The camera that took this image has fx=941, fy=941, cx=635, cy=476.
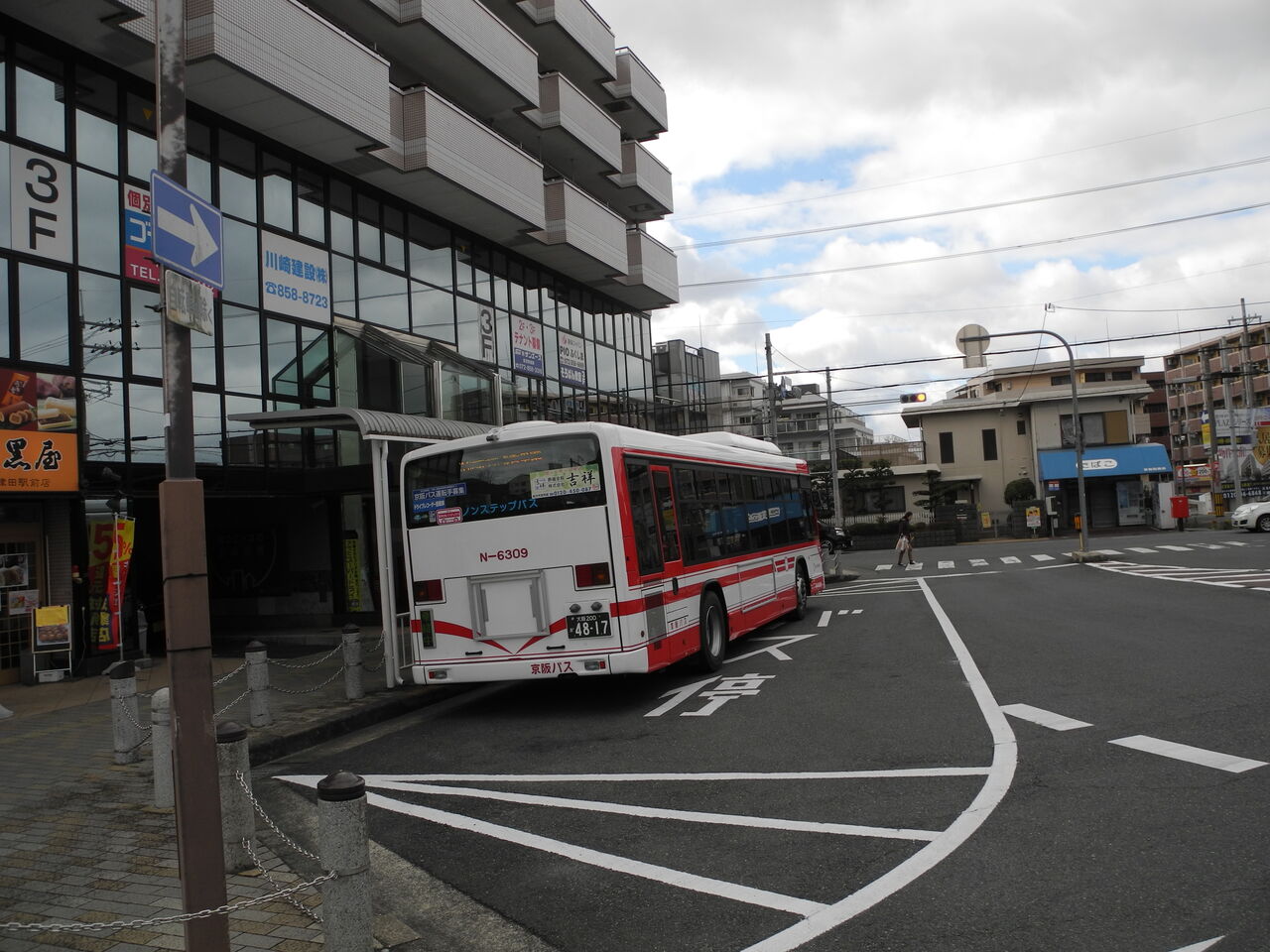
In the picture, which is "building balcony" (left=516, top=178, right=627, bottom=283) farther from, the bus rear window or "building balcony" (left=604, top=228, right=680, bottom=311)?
the bus rear window

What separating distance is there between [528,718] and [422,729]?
3.68 ft

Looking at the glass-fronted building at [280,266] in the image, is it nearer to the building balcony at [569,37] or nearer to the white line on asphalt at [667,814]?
the building balcony at [569,37]

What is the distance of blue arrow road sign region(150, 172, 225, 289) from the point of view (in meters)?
4.22

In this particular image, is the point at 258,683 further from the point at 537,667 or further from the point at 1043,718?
the point at 1043,718

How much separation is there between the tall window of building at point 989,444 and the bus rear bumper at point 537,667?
50.3 m

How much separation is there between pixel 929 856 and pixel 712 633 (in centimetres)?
727

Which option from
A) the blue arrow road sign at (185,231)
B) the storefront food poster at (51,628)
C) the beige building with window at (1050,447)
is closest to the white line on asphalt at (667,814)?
the blue arrow road sign at (185,231)

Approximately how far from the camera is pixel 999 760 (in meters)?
6.87

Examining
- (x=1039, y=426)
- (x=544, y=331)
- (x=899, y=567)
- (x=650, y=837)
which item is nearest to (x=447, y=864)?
(x=650, y=837)

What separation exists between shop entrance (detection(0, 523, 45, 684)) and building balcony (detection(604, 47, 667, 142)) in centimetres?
2112

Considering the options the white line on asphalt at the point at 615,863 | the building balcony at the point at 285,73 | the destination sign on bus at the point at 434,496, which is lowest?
the white line on asphalt at the point at 615,863

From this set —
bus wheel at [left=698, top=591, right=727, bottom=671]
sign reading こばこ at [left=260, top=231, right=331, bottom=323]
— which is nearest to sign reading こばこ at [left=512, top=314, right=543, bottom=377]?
sign reading こばこ at [left=260, top=231, right=331, bottom=323]

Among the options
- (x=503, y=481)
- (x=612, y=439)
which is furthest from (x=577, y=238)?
(x=612, y=439)

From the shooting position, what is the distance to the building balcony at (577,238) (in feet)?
80.8
